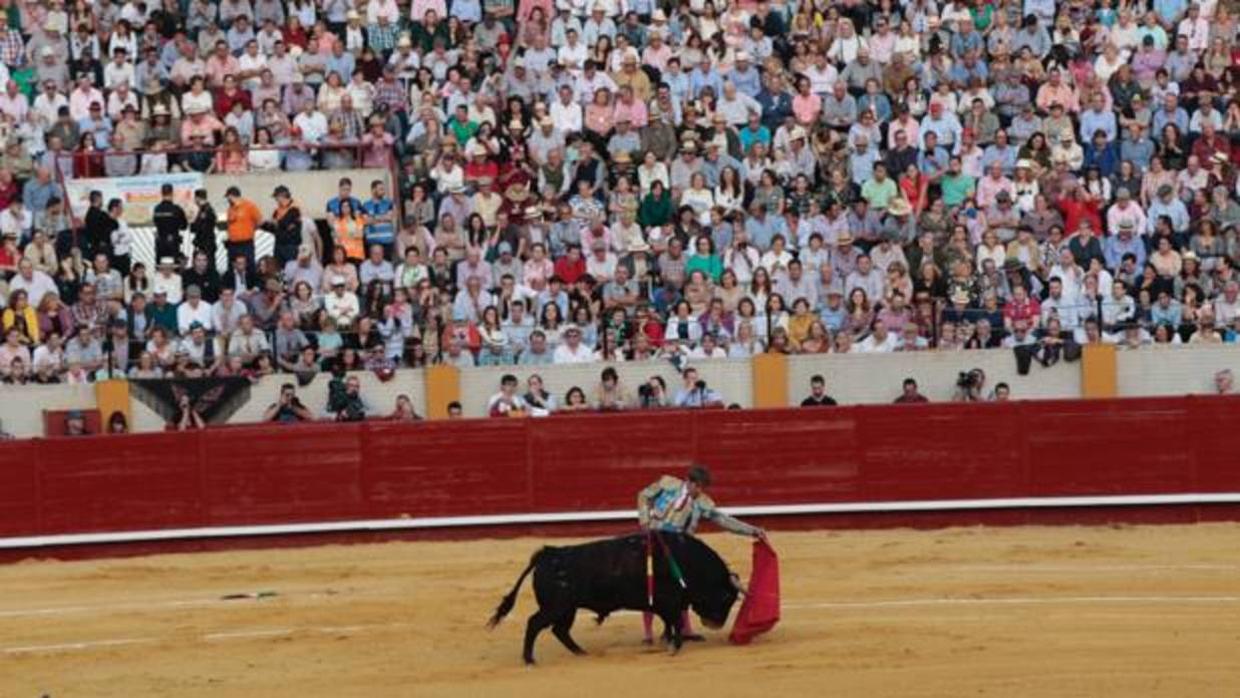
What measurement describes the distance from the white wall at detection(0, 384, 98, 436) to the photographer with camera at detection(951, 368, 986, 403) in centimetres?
710

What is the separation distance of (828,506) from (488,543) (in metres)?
2.71

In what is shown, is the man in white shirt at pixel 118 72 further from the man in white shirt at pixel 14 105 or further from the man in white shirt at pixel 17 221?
the man in white shirt at pixel 17 221

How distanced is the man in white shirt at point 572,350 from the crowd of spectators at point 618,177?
3 cm

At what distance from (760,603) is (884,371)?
7.46m

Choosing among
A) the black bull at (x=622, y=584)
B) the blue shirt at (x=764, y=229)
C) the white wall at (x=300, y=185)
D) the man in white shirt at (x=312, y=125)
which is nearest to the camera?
the black bull at (x=622, y=584)

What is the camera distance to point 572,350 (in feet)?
76.8

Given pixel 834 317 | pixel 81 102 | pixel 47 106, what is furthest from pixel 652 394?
pixel 47 106

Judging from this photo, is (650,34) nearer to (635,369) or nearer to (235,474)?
(635,369)

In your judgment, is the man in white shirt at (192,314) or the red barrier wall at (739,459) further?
the man in white shirt at (192,314)

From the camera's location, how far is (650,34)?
26.2 m

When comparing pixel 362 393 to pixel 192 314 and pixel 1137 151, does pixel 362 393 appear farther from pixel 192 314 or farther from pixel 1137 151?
pixel 1137 151

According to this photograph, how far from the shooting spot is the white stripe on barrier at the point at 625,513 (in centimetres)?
2244

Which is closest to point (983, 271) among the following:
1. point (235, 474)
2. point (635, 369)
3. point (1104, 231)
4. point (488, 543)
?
point (1104, 231)

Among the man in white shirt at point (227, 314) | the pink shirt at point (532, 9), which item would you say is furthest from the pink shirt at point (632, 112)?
the man in white shirt at point (227, 314)
